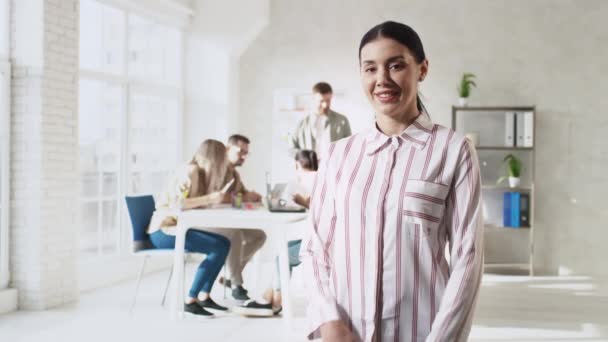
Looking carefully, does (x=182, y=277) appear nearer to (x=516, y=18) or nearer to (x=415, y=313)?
(x=415, y=313)

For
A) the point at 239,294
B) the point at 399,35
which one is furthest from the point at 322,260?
the point at 239,294

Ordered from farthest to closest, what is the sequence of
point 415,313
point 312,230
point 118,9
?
point 118,9 → point 312,230 → point 415,313

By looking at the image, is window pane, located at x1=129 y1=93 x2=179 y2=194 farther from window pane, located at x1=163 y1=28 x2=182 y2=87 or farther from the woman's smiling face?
the woman's smiling face

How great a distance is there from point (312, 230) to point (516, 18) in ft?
21.9

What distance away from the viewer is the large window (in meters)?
6.04

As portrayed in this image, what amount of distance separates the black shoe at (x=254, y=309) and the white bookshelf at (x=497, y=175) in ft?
10.5

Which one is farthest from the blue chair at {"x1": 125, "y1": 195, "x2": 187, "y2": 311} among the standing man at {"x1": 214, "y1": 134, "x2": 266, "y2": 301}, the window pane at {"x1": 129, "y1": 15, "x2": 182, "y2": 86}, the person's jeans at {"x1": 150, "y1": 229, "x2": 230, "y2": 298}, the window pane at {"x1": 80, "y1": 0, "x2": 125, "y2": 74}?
the window pane at {"x1": 129, "y1": 15, "x2": 182, "y2": 86}

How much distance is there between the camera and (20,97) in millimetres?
4953

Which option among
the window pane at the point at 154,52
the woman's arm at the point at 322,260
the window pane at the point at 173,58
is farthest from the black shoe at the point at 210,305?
the woman's arm at the point at 322,260

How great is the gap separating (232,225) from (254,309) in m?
0.68

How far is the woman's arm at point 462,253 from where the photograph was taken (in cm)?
115

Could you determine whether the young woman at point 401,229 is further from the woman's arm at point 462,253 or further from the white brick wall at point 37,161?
the white brick wall at point 37,161

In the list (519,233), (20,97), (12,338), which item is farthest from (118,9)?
(519,233)

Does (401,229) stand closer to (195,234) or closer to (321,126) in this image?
(195,234)
